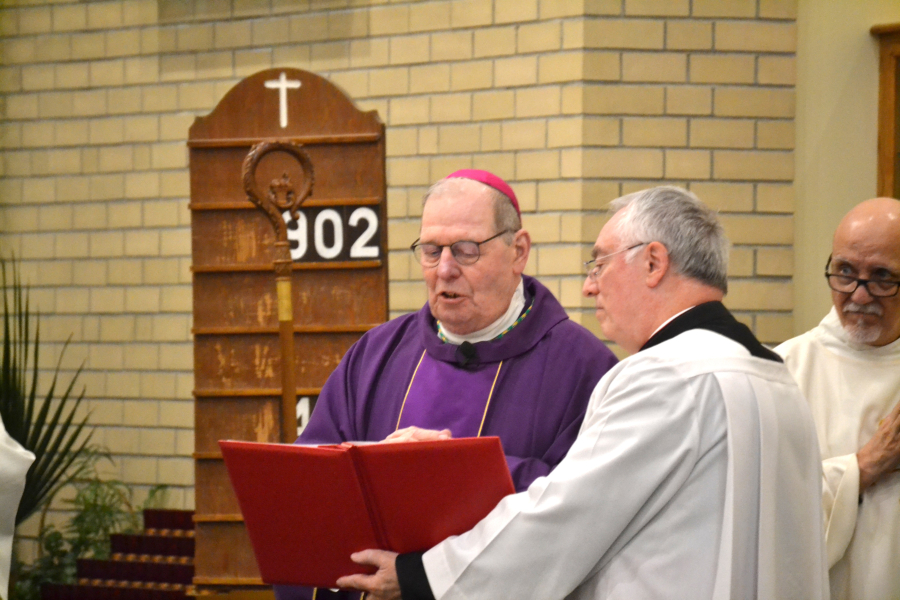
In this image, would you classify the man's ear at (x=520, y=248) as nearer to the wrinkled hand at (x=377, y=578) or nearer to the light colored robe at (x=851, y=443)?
the light colored robe at (x=851, y=443)

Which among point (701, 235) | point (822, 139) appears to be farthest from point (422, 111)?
point (701, 235)

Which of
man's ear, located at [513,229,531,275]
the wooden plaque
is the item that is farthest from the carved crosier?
man's ear, located at [513,229,531,275]

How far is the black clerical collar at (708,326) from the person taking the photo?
7.06 feet

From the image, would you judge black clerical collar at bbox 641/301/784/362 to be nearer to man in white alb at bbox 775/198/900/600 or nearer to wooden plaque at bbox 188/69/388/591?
man in white alb at bbox 775/198/900/600

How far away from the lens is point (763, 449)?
2074mm

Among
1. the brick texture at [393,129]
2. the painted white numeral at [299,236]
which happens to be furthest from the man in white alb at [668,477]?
the brick texture at [393,129]

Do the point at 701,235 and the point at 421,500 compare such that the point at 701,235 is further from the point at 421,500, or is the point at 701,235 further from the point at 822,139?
the point at 822,139

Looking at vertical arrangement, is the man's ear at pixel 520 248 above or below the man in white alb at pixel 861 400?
above

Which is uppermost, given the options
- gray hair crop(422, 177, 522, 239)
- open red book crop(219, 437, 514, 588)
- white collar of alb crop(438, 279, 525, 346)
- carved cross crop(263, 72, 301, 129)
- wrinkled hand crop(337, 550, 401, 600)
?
carved cross crop(263, 72, 301, 129)

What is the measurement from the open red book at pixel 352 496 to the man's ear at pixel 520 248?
913 mm

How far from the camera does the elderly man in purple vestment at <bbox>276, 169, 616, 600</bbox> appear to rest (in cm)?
288

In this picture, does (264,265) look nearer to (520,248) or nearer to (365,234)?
(365,234)

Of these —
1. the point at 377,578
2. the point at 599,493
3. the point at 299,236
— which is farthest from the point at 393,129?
the point at 599,493

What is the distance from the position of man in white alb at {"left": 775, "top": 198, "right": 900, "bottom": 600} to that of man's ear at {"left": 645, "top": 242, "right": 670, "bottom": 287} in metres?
0.88
